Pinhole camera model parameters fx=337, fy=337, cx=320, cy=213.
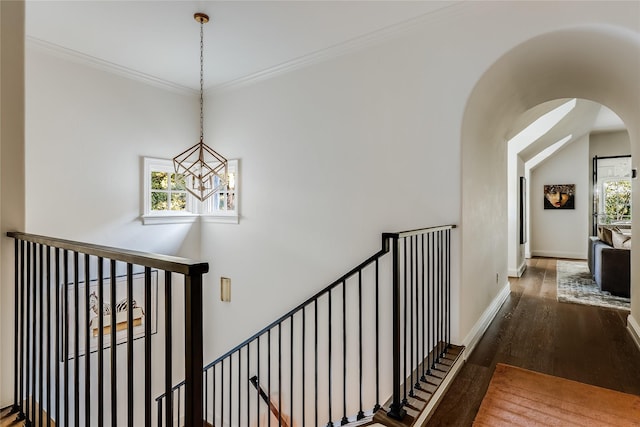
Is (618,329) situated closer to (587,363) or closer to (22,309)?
(587,363)

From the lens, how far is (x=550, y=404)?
7.20ft

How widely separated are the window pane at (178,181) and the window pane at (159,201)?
0.59 feet

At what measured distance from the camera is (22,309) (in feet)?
6.31

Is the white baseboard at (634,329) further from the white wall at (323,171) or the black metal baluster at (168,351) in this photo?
the black metal baluster at (168,351)

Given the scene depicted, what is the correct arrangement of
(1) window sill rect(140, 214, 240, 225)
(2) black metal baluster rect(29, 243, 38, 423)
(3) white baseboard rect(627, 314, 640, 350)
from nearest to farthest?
(2) black metal baluster rect(29, 243, 38, 423) < (3) white baseboard rect(627, 314, 640, 350) < (1) window sill rect(140, 214, 240, 225)

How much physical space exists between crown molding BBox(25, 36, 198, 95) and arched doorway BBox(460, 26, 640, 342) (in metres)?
3.82

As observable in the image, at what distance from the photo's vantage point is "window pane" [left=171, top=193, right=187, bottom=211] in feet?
15.9

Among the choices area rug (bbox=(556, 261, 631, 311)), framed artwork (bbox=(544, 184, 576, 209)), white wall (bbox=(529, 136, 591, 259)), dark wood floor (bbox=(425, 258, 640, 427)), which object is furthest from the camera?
framed artwork (bbox=(544, 184, 576, 209))

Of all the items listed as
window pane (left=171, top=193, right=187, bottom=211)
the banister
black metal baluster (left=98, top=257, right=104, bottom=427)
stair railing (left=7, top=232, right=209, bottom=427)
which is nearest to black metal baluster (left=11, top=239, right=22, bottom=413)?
stair railing (left=7, top=232, right=209, bottom=427)

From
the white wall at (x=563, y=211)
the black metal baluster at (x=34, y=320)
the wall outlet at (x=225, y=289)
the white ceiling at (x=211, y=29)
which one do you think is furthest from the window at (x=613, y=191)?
the black metal baluster at (x=34, y=320)

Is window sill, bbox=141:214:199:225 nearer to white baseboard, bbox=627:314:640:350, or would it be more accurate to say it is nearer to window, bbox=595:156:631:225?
white baseboard, bbox=627:314:640:350

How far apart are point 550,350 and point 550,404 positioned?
0.96 m

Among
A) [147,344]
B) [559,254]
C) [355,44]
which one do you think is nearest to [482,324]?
[355,44]

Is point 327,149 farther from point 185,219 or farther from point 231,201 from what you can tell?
point 185,219
